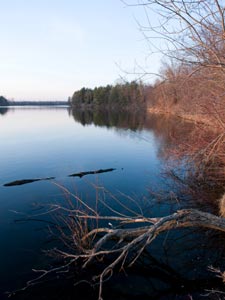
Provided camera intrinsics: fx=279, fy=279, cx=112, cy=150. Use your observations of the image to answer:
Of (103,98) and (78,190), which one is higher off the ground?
(103,98)

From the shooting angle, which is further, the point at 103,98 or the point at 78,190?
the point at 103,98

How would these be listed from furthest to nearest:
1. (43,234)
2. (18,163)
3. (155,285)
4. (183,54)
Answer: (18,163), (43,234), (155,285), (183,54)

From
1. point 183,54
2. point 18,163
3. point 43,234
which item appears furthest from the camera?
point 18,163

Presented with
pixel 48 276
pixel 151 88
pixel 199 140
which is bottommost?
pixel 48 276

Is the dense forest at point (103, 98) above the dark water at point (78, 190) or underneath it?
above

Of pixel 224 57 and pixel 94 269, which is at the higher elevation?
pixel 224 57

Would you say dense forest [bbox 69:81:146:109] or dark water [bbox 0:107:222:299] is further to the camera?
dense forest [bbox 69:81:146:109]

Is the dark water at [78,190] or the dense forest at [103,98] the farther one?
the dense forest at [103,98]

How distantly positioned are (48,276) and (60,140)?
56.5 ft

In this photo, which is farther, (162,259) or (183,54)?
(162,259)

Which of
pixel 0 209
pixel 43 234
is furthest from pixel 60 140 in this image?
pixel 43 234

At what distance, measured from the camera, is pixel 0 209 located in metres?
8.48

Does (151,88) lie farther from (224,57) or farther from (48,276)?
(48,276)

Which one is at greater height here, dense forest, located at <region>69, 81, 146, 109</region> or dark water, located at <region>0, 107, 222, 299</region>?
dense forest, located at <region>69, 81, 146, 109</region>
